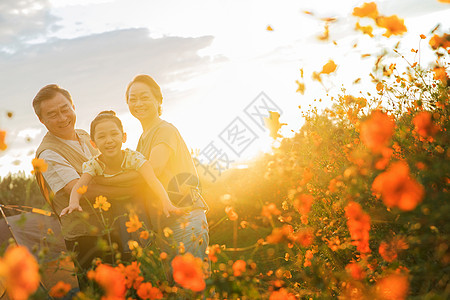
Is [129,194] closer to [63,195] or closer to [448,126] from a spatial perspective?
[63,195]

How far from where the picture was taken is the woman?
8.30 ft

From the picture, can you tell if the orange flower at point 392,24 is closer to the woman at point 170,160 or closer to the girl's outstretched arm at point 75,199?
the woman at point 170,160

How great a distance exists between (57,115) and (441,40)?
2732 mm

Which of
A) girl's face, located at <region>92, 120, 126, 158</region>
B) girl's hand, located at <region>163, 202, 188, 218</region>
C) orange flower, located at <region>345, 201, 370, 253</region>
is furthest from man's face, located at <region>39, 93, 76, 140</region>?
orange flower, located at <region>345, 201, 370, 253</region>

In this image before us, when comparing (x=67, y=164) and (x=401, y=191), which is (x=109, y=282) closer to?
(x=401, y=191)

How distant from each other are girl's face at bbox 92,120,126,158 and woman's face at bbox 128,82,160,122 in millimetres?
195

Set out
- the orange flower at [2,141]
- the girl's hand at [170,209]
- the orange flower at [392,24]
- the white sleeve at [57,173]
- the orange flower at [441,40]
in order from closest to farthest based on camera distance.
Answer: the orange flower at [2,141], the orange flower at [392,24], the orange flower at [441,40], the girl's hand at [170,209], the white sleeve at [57,173]

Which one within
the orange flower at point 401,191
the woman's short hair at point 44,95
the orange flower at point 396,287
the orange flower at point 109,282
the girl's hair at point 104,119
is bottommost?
the orange flower at point 396,287

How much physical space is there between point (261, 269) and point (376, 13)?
3498 mm

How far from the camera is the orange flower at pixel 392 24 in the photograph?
5.80 ft

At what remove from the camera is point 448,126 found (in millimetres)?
1981

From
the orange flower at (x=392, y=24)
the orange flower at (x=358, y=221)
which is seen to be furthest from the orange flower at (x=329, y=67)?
the orange flower at (x=358, y=221)

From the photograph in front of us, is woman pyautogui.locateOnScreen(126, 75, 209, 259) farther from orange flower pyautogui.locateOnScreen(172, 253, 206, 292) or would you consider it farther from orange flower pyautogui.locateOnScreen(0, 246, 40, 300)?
orange flower pyautogui.locateOnScreen(0, 246, 40, 300)

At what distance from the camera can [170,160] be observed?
8.67ft
